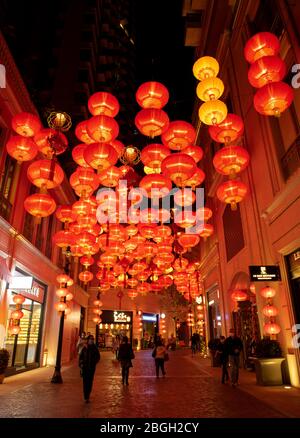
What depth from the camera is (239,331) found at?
15.2m

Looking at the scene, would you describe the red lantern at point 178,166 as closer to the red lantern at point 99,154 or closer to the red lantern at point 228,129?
the red lantern at point 228,129

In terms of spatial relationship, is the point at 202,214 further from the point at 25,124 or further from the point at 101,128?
the point at 25,124

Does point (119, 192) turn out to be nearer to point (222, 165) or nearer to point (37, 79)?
point (222, 165)

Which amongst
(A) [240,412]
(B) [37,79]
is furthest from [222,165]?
(B) [37,79]

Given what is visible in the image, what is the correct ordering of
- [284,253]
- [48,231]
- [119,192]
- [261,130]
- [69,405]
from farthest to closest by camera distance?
[48,231] → [119,192] → [261,130] → [284,253] → [69,405]

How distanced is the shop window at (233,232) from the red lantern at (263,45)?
7997mm

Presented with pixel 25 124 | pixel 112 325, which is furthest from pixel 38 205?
pixel 112 325

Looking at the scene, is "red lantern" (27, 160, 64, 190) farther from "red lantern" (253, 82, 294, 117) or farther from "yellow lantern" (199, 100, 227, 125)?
"red lantern" (253, 82, 294, 117)

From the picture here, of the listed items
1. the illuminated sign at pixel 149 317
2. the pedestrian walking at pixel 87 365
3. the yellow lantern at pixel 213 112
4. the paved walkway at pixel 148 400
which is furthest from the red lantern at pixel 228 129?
the illuminated sign at pixel 149 317

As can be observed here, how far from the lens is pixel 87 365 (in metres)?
8.02

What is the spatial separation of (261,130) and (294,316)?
6716 millimetres

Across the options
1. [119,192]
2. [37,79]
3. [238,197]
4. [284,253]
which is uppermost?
[37,79]

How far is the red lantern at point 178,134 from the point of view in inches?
344

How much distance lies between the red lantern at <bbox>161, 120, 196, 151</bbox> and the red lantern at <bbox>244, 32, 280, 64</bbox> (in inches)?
92.9
